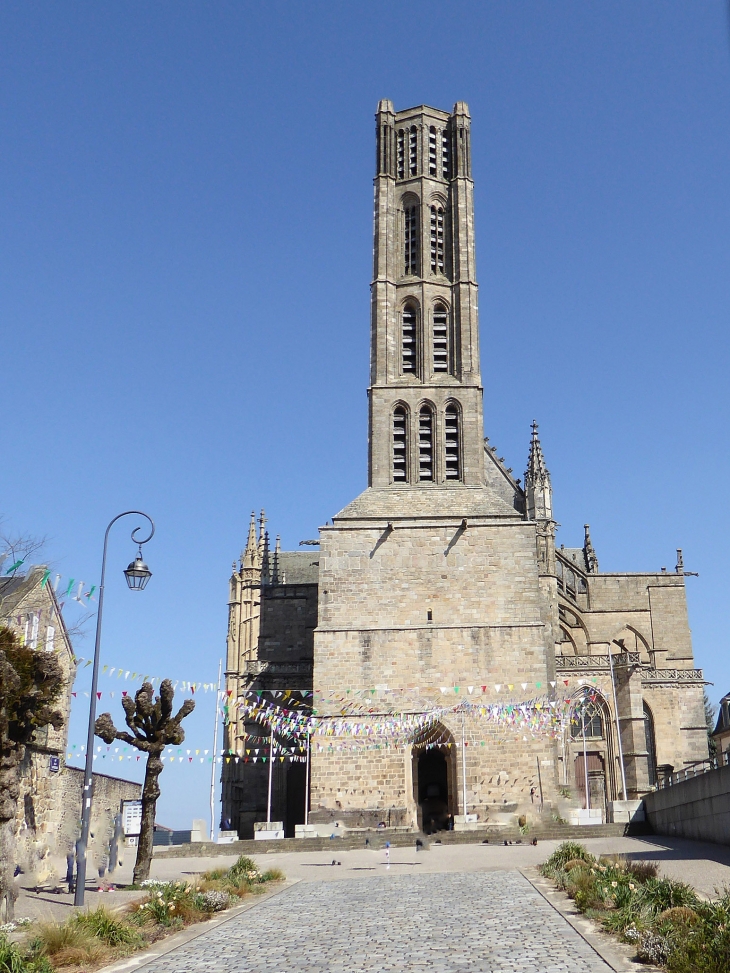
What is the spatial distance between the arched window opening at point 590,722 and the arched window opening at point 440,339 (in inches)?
546

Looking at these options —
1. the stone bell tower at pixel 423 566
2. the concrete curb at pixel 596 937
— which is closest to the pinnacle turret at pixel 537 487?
the stone bell tower at pixel 423 566

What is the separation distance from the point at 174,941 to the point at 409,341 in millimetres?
28554

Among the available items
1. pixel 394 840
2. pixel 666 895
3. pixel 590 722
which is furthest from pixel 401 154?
pixel 666 895

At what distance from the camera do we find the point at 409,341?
123 feet

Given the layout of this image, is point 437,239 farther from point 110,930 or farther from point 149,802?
point 110,930

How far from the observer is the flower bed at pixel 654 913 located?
27.4 feet

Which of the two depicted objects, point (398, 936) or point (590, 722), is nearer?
point (398, 936)

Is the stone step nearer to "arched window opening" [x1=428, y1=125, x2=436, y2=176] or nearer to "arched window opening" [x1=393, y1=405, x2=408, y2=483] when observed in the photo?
"arched window opening" [x1=393, y1=405, x2=408, y2=483]

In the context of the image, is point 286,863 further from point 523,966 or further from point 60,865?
point 523,966

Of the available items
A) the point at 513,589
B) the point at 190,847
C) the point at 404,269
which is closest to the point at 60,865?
the point at 190,847

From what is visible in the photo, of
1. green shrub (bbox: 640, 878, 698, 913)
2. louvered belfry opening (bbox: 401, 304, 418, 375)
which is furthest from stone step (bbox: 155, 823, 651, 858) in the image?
louvered belfry opening (bbox: 401, 304, 418, 375)

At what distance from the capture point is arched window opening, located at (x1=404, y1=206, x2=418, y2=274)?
38750 mm

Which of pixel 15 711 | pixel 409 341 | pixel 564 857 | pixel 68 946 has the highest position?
pixel 409 341

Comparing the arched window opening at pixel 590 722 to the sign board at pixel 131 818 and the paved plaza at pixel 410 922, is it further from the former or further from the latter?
the paved plaza at pixel 410 922
